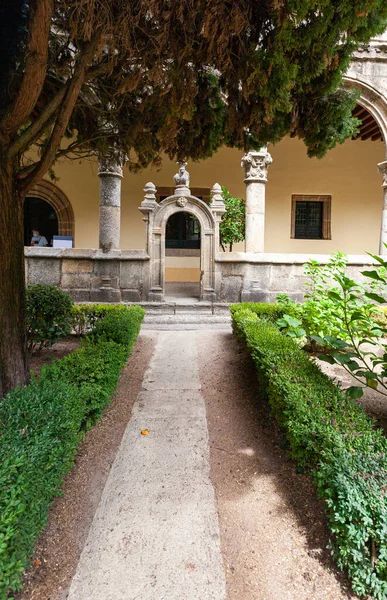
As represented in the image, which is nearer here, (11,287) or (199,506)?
(199,506)

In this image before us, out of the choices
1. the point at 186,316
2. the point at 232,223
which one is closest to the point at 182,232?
the point at 232,223

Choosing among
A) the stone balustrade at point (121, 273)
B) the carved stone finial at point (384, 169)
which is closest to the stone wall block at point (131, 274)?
the stone balustrade at point (121, 273)

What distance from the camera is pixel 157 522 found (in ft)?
Answer: 6.11

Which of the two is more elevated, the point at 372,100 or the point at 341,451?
the point at 372,100

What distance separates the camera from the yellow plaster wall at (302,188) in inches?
422

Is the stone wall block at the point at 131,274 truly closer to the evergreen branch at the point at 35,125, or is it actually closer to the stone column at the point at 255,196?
the stone column at the point at 255,196

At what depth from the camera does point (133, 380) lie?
3857 mm

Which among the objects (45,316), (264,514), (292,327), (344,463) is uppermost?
(45,316)

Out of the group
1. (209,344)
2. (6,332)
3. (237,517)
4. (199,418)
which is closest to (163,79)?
(6,332)

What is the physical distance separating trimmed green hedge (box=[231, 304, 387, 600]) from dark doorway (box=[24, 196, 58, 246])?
1024cm

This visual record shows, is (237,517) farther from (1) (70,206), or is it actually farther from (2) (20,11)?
(1) (70,206)

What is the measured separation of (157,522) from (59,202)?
10168 mm

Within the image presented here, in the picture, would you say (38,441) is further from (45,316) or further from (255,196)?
(255,196)

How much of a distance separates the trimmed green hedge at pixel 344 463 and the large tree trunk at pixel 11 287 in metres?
2.06
